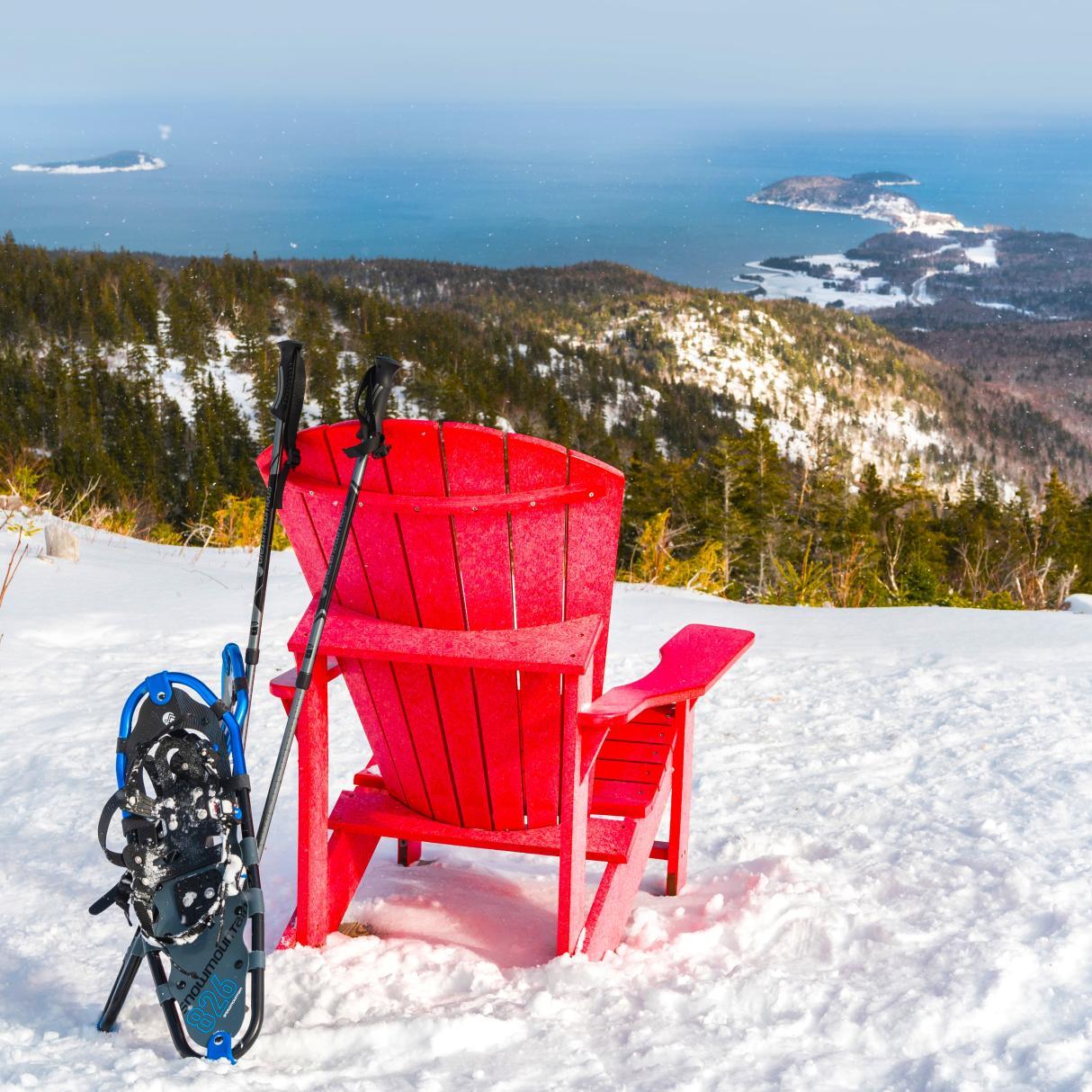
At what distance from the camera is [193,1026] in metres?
1.45

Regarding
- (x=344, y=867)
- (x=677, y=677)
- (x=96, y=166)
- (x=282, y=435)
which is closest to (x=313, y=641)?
(x=282, y=435)

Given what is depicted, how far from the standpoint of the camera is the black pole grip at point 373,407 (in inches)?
60.5

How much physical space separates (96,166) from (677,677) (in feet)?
645

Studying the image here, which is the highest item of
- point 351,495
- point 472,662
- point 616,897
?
point 351,495

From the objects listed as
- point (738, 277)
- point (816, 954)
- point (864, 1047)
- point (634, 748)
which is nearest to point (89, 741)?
point (634, 748)

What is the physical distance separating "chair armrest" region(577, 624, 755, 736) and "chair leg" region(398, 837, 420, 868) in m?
0.67

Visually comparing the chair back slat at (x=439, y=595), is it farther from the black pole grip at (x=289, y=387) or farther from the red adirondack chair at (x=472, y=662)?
the black pole grip at (x=289, y=387)

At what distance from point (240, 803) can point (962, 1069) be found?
1075 mm

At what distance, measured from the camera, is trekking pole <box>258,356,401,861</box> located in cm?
155

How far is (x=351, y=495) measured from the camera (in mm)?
1597

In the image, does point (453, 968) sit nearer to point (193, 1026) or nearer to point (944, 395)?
point (193, 1026)

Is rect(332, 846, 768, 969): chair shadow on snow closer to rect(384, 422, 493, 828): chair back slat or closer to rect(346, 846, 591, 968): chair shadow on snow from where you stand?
rect(346, 846, 591, 968): chair shadow on snow

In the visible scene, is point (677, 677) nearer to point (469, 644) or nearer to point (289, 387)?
point (469, 644)

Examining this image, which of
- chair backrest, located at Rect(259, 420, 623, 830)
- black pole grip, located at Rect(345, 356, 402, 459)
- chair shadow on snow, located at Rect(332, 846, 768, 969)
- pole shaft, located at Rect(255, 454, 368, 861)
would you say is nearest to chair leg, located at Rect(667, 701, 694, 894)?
chair shadow on snow, located at Rect(332, 846, 768, 969)
